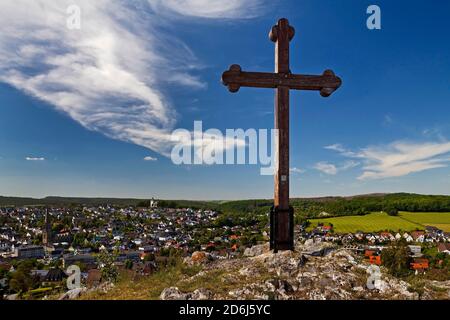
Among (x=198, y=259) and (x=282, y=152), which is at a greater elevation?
(x=282, y=152)

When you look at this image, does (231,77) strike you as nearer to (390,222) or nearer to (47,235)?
(390,222)

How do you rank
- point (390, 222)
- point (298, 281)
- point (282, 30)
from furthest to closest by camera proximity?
point (390, 222) < point (282, 30) < point (298, 281)

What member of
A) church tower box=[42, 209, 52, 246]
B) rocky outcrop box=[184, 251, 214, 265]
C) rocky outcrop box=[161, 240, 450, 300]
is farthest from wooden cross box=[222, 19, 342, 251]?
church tower box=[42, 209, 52, 246]

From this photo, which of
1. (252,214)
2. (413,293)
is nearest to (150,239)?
(252,214)

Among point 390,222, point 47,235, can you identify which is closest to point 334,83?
A: point 390,222

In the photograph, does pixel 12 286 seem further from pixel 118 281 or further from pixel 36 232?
pixel 36 232
